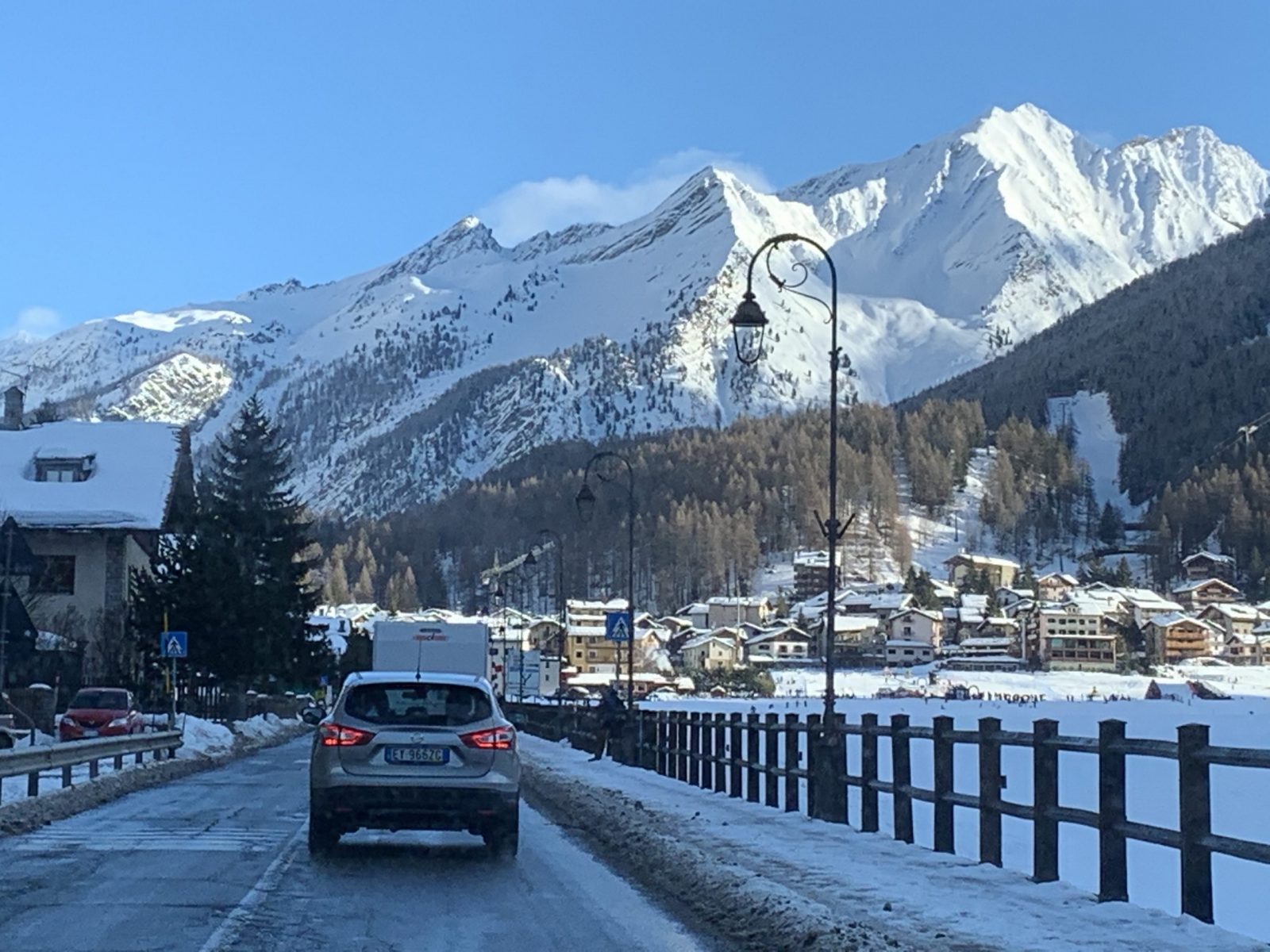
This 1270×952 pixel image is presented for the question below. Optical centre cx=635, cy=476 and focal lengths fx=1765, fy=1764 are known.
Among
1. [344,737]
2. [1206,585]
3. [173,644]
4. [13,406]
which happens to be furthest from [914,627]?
[344,737]

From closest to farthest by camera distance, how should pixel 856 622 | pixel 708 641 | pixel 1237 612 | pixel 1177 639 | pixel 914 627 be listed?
pixel 708 641 → pixel 1177 639 → pixel 914 627 → pixel 1237 612 → pixel 856 622

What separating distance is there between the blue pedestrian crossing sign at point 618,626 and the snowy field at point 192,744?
8975mm

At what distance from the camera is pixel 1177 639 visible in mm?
178625

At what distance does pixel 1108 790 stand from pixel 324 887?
218 inches

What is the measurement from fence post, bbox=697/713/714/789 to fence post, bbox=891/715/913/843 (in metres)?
9.35

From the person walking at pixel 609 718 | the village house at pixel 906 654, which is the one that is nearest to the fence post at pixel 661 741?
the person walking at pixel 609 718

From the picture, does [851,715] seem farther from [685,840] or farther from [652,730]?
[685,840]

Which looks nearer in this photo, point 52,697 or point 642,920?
point 642,920

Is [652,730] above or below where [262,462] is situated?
below

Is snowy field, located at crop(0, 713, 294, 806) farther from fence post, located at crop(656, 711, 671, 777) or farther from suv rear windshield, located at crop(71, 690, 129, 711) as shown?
fence post, located at crop(656, 711, 671, 777)

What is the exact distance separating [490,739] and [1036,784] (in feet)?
15.6

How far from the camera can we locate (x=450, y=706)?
15156 millimetres

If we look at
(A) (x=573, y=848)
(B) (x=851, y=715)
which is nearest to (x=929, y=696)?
(B) (x=851, y=715)

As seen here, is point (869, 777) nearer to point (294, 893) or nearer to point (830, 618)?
point (830, 618)
